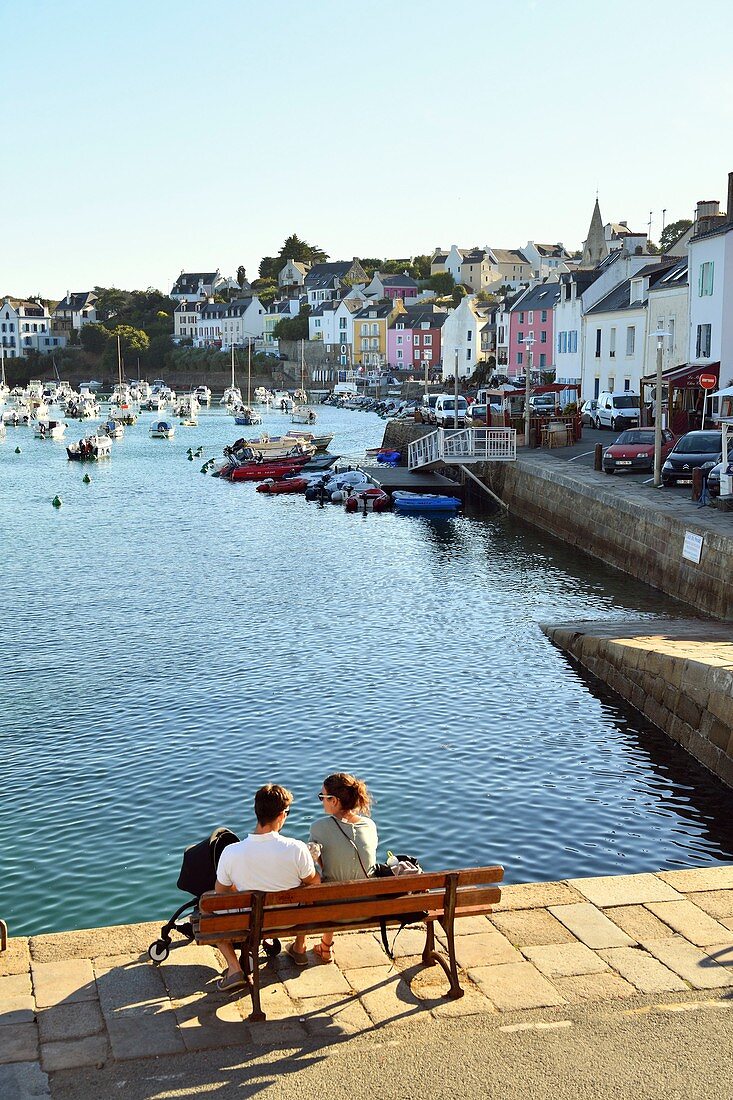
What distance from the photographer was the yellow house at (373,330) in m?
173

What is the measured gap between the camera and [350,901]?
821 centimetres

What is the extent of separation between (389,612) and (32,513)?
29.0 metres

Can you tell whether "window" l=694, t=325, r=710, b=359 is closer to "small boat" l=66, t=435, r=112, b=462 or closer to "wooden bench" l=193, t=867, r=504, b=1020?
"wooden bench" l=193, t=867, r=504, b=1020

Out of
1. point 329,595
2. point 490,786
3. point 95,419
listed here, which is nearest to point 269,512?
point 329,595

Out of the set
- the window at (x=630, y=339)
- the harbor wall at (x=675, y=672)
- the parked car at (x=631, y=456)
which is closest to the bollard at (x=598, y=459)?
the parked car at (x=631, y=456)

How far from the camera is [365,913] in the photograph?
821 cm

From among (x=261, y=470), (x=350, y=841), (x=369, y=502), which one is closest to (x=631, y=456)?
(x=369, y=502)

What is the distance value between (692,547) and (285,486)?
35776 millimetres

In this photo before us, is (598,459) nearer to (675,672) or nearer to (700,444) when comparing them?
(700,444)

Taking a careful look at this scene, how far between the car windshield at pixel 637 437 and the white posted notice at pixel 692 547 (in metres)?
14.7

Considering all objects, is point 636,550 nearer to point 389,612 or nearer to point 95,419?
point 389,612

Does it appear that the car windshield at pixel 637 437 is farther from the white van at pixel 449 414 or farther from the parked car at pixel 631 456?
the white van at pixel 449 414

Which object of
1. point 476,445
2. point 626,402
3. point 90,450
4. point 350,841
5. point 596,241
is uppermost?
point 596,241

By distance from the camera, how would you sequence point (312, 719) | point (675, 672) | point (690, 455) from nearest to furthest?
point (675, 672)
point (312, 719)
point (690, 455)
